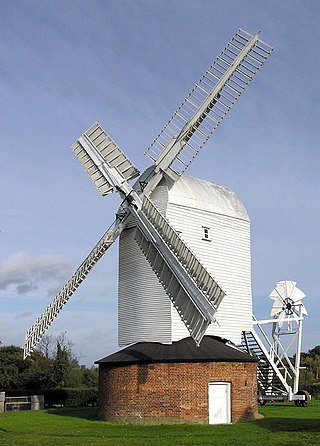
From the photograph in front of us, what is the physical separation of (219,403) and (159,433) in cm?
355

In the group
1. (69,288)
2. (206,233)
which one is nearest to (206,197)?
(206,233)

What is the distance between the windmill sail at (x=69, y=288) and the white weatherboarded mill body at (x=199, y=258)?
1010 millimetres

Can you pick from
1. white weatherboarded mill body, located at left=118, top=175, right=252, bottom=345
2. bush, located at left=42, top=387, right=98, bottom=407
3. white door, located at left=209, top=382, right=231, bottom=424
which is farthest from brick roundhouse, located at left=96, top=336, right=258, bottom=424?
bush, located at left=42, top=387, right=98, bottom=407

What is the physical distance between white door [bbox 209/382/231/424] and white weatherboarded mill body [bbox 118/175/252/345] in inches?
95.2

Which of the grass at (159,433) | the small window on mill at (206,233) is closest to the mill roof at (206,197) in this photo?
the small window on mill at (206,233)

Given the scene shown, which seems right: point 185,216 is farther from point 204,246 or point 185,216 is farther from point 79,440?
point 79,440

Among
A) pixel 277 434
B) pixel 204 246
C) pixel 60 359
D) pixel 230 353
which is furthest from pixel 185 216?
pixel 60 359

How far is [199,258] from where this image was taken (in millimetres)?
24438

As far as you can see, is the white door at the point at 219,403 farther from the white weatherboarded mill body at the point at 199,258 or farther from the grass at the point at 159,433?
the white weatherboarded mill body at the point at 199,258

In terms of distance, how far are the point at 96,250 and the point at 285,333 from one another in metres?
13.5

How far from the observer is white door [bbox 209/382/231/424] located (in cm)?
2189

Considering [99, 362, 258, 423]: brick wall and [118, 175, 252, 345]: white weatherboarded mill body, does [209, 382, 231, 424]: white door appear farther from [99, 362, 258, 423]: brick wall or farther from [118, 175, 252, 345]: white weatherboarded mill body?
Result: [118, 175, 252, 345]: white weatherboarded mill body

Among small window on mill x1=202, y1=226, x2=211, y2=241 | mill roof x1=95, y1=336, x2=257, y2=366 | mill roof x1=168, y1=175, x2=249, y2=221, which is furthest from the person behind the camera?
small window on mill x1=202, y1=226, x2=211, y2=241

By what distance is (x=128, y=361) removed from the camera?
72.7 ft
